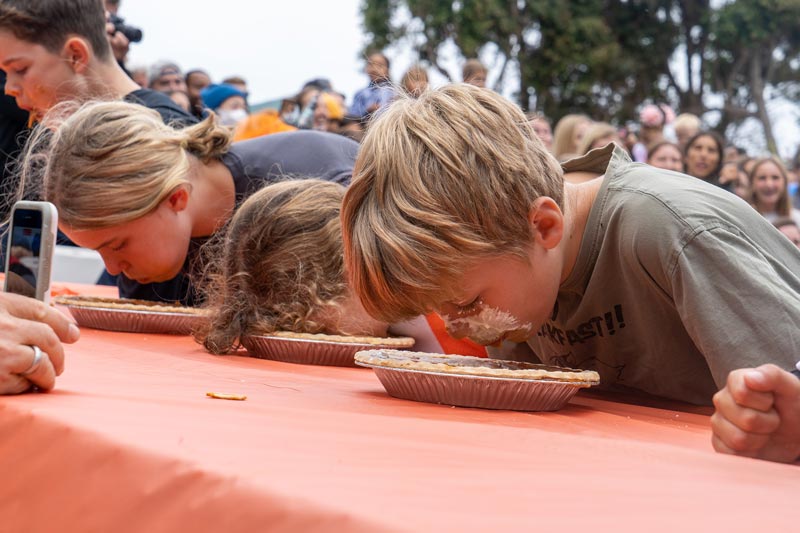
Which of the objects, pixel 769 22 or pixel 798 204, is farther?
pixel 769 22

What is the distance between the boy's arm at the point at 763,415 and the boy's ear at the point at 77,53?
11.5ft

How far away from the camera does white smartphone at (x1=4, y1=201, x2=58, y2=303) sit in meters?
1.48

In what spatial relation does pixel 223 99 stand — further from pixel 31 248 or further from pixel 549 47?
pixel 549 47

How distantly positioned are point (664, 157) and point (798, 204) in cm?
284

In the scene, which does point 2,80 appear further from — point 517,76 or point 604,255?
point 517,76

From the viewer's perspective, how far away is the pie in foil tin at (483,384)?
1.51 metres

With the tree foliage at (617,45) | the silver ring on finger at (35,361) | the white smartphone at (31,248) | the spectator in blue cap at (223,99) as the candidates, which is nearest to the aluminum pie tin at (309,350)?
→ the white smartphone at (31,248)

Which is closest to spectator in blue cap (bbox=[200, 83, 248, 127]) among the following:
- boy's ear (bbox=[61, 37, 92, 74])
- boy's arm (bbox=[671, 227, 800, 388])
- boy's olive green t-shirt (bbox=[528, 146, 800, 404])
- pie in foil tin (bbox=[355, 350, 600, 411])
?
boy's ear (bbox=[61, 37, 92, 74])

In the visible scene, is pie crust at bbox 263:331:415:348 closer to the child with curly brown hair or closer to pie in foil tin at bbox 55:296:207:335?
the child with curly brown hair

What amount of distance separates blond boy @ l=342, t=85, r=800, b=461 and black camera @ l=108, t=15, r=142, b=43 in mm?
3967

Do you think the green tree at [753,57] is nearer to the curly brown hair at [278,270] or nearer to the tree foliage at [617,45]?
the tree foliage at [617,45]

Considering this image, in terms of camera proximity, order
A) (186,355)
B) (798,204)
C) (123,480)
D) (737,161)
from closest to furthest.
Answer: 1. (123,480)
2. (186,355)
3. (737,161)
4. (798,204)

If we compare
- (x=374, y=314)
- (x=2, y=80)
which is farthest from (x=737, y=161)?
(x=374, y=314)

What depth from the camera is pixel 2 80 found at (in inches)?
204
